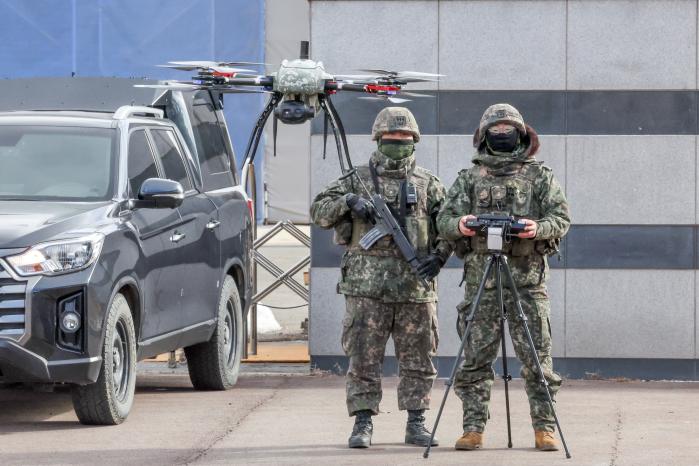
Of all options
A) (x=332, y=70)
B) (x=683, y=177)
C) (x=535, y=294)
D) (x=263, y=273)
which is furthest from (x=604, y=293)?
(x=263, y=273)

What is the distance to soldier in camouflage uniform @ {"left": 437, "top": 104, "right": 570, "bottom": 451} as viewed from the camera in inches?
343

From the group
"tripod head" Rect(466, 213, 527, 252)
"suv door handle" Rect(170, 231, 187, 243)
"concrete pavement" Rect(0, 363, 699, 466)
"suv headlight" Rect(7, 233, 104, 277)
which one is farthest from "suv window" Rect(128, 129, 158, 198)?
"tripod head" Rect(466, 213, 527, 252)

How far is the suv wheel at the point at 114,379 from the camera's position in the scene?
31.1 ft

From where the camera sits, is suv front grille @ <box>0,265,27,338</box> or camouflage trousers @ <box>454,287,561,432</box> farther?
suv front grille @ <box>0,265,27,338</box>

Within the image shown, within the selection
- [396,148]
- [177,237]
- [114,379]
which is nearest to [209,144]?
[177,237]

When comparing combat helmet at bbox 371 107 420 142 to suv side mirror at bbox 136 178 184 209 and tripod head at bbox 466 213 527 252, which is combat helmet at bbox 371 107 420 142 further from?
suv side mirror at bbox 136 178 184 209

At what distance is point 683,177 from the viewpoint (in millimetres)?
13070

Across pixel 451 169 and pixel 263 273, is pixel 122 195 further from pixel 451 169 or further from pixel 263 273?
pixel 263 273

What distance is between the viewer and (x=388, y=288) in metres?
8.97

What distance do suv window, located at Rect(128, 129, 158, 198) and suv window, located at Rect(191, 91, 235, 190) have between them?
1.11 metres

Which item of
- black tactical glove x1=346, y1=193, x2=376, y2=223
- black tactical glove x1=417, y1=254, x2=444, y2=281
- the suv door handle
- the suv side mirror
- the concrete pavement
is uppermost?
the suv side mirror

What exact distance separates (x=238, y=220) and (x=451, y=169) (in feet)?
6.66

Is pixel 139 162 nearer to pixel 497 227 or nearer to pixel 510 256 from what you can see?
pixel 510 256

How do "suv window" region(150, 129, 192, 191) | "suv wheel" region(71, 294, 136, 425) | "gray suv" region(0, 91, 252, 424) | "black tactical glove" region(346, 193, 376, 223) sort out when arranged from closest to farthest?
"black tactical glove" region(346, 193, 376, 223) → "gray suv" region(0, 91, 252, 424) → "suv wheel" region(71, 294, 136, 425) → "suv window" region(150, 129, 192, 191)
